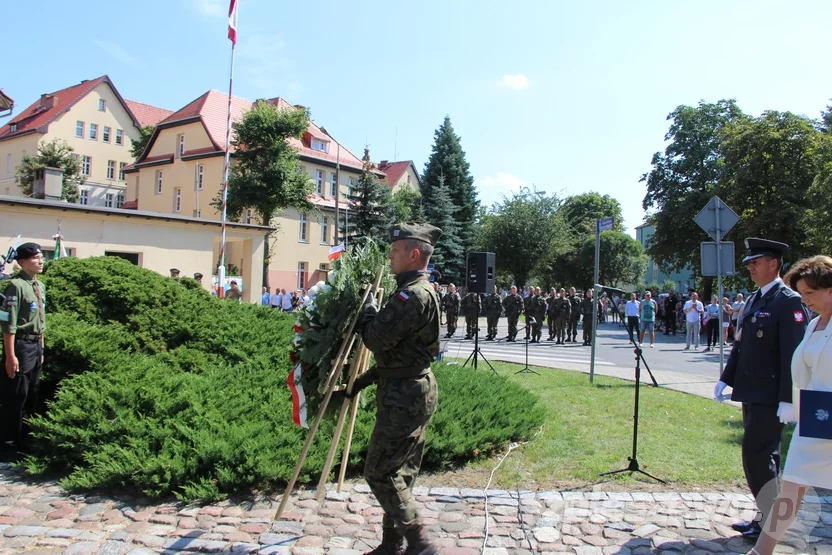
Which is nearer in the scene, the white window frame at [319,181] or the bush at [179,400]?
the bush at [179,400]

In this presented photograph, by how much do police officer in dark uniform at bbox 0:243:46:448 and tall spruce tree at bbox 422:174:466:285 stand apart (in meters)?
35.6

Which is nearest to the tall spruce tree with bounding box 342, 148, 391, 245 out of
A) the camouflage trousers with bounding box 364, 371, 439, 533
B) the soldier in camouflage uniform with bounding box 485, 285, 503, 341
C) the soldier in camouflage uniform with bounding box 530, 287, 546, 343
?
the soldier in camouflage uniform with bounding box 530, 287, 546, 343

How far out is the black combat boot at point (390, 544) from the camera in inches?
148

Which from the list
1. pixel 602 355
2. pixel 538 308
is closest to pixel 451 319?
pixel 538 308

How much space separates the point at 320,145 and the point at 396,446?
47.5m

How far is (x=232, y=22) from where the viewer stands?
19.5 metres

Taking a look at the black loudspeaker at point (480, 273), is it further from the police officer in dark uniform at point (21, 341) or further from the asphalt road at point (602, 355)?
the police officer in dark uniform at point (21, 341)

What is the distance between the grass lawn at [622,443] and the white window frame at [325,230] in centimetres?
3828

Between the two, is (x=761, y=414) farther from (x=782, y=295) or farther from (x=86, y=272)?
(x=86, y=272)

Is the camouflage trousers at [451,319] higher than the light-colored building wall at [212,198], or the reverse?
the light-colored building wall at [212,198]

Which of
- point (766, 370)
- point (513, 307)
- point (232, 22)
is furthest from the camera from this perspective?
point (513, 307)

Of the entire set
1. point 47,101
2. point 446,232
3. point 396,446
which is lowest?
point 396,446

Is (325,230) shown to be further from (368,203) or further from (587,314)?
(587,314)

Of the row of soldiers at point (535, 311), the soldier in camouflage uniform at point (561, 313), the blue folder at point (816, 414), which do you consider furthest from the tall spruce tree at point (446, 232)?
the blue folder at point (816, 414)
